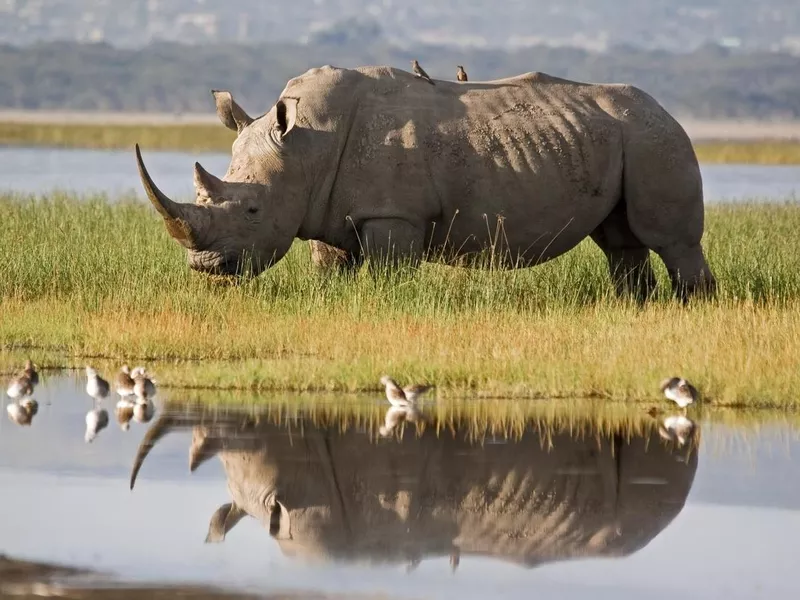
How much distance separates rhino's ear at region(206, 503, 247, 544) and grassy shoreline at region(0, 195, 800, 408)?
3.05 m

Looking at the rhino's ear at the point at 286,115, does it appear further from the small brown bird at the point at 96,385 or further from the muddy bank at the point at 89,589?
the muddy bank at the point at 89,589

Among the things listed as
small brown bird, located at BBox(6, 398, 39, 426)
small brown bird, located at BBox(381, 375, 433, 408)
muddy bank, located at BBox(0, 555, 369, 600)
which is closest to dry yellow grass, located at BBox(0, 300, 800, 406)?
small brown bird, located at BBox(381, 375, 433, 408)

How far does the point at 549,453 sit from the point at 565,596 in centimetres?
249

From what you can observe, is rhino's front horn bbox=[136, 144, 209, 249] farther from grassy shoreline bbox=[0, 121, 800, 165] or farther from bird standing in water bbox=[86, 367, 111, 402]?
grassy shoreline bbox=[0, 121, 800, 165]

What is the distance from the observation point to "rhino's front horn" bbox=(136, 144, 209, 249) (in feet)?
44.7

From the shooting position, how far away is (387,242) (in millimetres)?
14297

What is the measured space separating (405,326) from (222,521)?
16.7ft

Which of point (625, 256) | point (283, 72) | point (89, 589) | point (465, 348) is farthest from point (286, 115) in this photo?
point (283, 72)

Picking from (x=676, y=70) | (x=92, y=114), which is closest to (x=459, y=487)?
(x=92, y=114)

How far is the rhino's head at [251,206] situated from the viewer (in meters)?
13.9

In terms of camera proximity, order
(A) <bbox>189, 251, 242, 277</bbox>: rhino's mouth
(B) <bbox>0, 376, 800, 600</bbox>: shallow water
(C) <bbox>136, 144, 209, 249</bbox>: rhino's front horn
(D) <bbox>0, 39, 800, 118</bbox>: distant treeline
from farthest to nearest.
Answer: (D) <bbox>0, 39, 800, 118</bbox>: distant treeline
(A) <bbox>189, 251, 242, 277</bbox>: rhino's mouth
(C) <bbox>136, 144, 209, 249</bbox>: rhino's front horn
(B) <bbox>0, 376, 800, 600</bbox>: shallow water

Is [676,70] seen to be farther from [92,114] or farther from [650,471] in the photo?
[650,471]

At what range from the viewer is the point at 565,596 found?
6859mm

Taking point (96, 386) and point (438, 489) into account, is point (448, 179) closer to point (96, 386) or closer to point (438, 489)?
point (96, 386)
